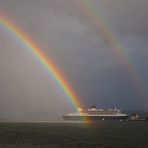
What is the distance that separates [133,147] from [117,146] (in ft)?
11.4

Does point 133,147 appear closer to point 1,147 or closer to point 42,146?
point 42,146

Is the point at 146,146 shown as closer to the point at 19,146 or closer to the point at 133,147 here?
the point at 133,147

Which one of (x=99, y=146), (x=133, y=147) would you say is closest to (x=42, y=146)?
(x=99, y=146)

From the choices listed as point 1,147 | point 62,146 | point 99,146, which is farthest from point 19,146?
point 99,146

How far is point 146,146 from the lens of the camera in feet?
238

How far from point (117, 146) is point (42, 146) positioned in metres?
14.7

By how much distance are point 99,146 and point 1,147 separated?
18978 mm

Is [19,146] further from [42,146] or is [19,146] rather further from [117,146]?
[117,146]

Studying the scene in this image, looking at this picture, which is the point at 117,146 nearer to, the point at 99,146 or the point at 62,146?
the point at 99,146

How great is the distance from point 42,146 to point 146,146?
798 inches

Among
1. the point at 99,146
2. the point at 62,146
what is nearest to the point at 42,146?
the point at 62,146

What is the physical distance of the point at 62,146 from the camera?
72.8m

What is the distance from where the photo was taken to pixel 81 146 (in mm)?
73188

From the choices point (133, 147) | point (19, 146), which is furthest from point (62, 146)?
point (133, 147)
